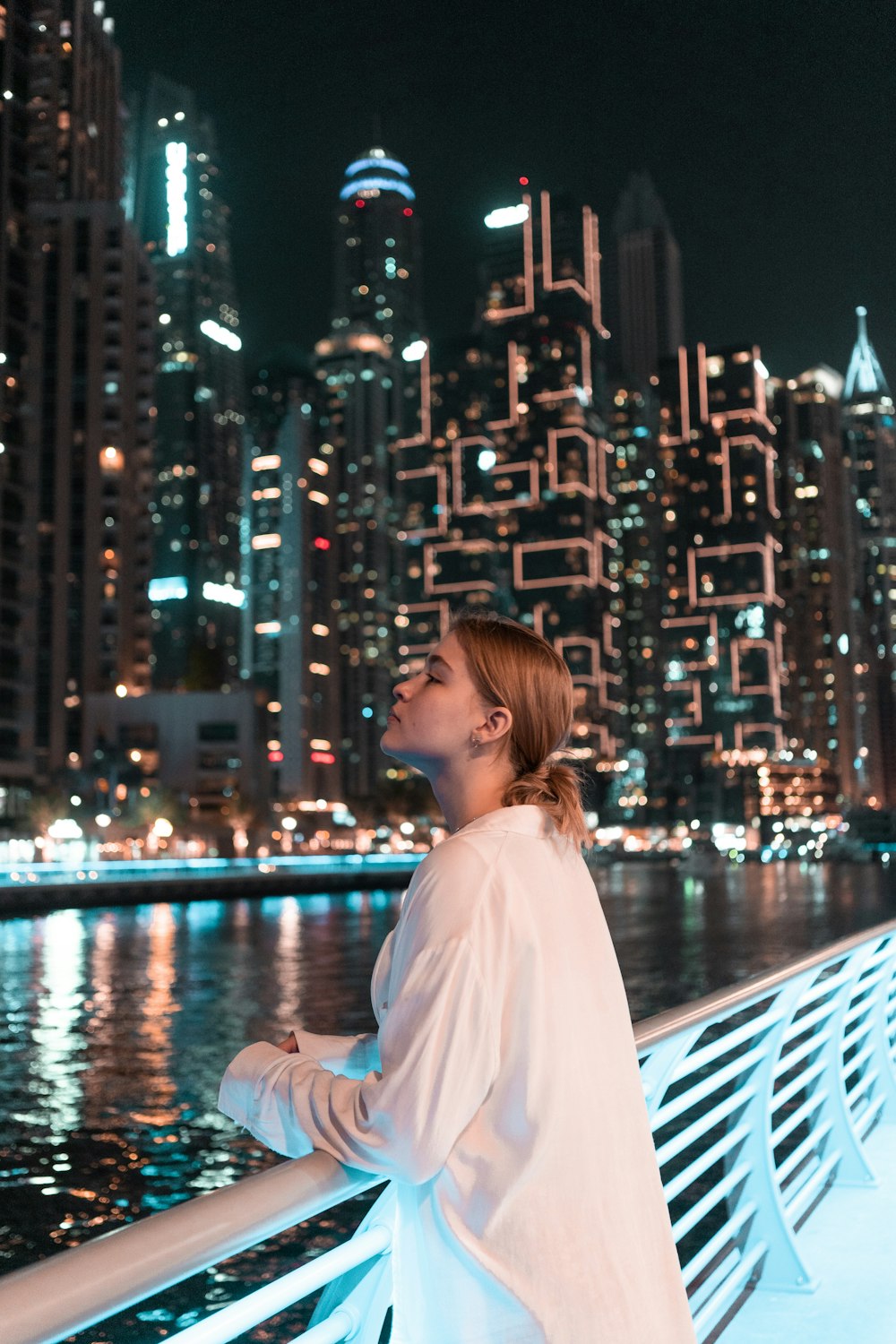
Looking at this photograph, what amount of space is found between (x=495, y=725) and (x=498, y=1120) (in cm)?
59

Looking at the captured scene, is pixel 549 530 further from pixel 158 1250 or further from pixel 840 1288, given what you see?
pixel 158 1250

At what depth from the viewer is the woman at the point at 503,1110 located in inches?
63.7

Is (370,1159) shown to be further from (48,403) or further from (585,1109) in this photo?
(48,403)

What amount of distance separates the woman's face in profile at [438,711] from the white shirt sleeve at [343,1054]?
43cm

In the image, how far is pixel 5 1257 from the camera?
9.34 m

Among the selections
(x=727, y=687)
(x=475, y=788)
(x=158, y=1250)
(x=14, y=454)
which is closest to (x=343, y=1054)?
(x=475, y=788)

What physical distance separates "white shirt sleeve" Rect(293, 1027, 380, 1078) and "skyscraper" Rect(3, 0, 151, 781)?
94723 millimetres

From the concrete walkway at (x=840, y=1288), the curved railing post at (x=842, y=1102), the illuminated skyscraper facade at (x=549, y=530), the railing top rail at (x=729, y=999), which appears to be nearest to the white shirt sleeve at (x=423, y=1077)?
the railing top rail at (x=729, y=999)

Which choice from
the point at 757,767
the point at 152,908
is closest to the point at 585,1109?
the point at 152,908

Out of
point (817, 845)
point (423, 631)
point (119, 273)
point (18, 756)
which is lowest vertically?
point (817, 845)

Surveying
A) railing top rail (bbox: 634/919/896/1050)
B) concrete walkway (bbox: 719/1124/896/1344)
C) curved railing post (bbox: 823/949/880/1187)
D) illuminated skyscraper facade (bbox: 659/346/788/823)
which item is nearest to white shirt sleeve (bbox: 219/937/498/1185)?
railing top rail (bbox: 634/919/896/1050)

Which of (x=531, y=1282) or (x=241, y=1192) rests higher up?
(x=241, y=1192)

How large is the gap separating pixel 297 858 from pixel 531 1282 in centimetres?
8230

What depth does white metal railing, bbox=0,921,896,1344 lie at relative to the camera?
1.34 m
